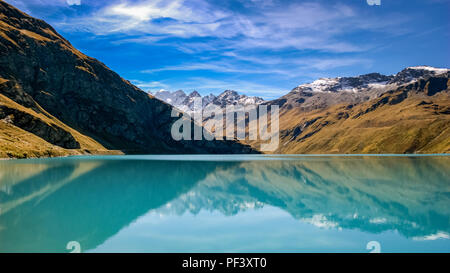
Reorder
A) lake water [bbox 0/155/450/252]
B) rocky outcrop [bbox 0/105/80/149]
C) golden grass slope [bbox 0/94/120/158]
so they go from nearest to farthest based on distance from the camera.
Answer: lake water [bbox 0/155/450/252] → golden grass slope [bbox 0/94/120/158] → rocky outcrop [bbox 0/105/80/149]

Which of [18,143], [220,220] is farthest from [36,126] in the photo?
[220,220]

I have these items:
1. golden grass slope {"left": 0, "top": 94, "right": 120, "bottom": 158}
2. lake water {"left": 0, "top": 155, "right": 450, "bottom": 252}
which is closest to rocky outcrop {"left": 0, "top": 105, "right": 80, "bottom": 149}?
golden grass slope {"left": 0, "top": 94, "right": 120, "bottom": 158}

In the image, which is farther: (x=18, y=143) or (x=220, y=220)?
(x=18, y=143)

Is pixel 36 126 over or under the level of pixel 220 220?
over

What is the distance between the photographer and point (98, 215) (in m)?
24.9

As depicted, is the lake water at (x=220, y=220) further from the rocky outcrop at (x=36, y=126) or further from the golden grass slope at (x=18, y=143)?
the rocky outcrop at (x=36, y=126)

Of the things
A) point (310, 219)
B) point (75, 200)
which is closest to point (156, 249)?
point (310, 219)

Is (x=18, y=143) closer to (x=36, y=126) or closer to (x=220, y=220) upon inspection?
(x=36, y=126)

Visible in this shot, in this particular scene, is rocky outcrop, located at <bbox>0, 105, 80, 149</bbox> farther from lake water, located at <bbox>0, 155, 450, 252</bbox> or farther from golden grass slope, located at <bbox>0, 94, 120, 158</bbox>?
lake water, located at <bbox>0, 155, 450, 252</bbox>

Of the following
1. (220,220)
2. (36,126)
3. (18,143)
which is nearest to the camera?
(220,220)
